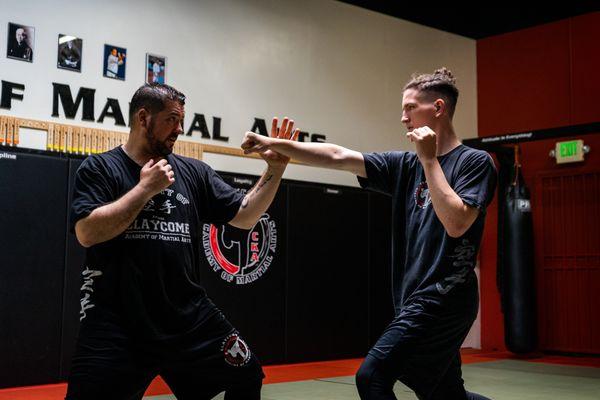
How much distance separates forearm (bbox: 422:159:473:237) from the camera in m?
2.89

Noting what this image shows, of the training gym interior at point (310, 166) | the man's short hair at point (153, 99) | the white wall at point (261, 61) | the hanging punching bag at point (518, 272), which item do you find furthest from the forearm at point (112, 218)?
the hanging punching bag at point (518, 272)

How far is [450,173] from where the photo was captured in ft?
10.5

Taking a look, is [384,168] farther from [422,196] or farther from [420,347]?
[420,347]

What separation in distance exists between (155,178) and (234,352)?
790mm

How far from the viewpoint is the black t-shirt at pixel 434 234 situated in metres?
3.04

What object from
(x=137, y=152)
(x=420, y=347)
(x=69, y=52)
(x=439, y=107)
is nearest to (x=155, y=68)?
(x=69, y=52)

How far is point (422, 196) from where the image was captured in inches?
127

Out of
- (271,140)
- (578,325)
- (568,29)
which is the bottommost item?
(578,325)

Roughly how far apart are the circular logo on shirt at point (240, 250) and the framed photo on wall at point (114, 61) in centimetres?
177

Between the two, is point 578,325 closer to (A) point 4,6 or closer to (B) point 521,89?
(B) point 521,89

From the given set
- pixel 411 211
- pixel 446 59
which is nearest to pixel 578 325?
pixel 446 59

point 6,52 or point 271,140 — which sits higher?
point 6,52

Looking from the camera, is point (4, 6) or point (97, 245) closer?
point (97, 245)

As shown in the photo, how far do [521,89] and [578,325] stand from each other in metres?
3.18
